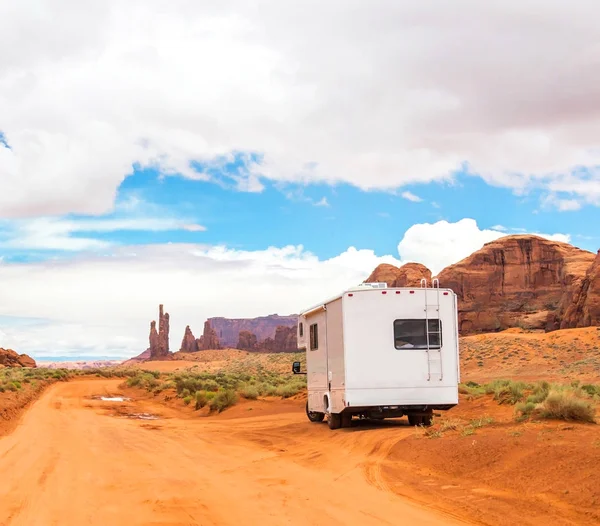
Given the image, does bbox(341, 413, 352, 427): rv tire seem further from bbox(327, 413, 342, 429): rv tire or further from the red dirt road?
the red dirt road

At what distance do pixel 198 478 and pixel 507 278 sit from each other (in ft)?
366

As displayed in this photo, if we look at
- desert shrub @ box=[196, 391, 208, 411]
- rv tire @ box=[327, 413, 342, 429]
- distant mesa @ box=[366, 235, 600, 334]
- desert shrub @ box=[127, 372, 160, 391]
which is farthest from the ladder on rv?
distant mesa @ box=[366, 235, 600, 334]

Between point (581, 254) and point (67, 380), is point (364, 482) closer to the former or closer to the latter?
point (67, 380)

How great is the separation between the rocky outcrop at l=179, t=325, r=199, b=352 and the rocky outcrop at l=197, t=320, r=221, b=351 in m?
1.16

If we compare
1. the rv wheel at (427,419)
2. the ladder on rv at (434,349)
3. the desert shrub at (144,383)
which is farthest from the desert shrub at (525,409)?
the desert shrub at (144,383)

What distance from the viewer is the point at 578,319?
244 feet

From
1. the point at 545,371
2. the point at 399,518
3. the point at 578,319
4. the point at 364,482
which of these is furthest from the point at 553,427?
the point at 578,319

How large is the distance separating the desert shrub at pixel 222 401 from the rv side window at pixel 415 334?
11799mm

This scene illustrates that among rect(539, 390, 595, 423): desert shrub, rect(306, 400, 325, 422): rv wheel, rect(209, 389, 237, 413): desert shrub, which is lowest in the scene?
rect(209, 389, 237, 413): desert shrub

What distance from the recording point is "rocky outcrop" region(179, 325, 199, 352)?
157m

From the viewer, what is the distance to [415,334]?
1489 cm

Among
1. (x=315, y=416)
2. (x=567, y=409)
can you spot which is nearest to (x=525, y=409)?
(x=567, y=409)

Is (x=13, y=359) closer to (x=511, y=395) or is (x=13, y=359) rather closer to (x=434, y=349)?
(x=511, y=395)

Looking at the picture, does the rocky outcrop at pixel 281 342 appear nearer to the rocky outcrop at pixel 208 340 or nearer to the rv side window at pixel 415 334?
the rocky outcrop at pixel 208 340
